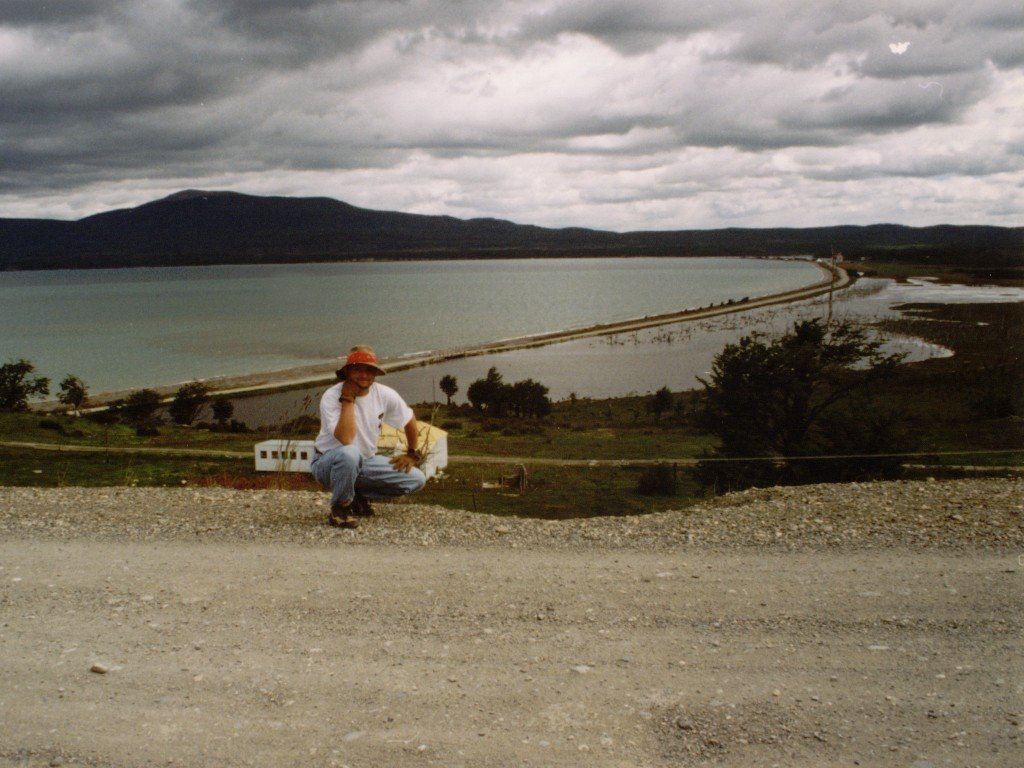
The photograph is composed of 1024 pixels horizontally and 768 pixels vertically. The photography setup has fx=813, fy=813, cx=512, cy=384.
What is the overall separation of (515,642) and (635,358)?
3585 inches

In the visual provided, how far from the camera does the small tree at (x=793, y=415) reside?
26.9 metres

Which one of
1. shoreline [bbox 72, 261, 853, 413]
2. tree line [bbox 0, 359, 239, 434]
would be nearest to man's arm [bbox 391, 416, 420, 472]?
tree line [bbox 0, 359, 239, 434]

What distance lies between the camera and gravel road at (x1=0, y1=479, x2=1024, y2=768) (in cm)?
419

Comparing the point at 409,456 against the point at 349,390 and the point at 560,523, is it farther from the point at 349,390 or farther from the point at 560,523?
the point at 560,523

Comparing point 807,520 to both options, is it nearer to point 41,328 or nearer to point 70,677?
point 70,677

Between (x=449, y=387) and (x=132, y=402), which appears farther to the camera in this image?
(x=449, y=387)

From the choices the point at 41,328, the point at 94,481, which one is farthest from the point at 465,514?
the point at 41,328

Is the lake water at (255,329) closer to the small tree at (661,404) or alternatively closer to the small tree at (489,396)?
the small tree at (489,396)

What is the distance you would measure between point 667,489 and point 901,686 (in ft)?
78.6

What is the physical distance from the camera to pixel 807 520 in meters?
8.24

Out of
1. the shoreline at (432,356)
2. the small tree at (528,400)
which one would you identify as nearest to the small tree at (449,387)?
the small tree at (528,400)

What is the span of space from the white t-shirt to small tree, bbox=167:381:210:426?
A: 55.1 metres

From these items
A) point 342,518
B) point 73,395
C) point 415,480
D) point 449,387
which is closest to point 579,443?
point 449,387

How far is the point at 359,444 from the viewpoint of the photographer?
8281 mm
